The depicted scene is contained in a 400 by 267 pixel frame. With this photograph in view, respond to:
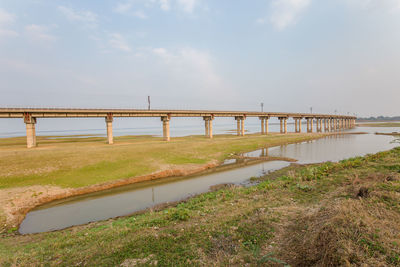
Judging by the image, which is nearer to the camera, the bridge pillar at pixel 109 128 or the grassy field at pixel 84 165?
the grassy field at pixel 84 165

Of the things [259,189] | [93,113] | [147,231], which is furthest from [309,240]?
[93,113]

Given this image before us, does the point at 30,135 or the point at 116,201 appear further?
Answer: the point at 30,135

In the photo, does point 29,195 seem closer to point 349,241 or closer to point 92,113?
point 349,241

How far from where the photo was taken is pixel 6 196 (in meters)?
15.4

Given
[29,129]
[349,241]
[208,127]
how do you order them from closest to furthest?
[349,241]
[29,129]
[208,127]

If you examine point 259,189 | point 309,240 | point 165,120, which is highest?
point 165,120

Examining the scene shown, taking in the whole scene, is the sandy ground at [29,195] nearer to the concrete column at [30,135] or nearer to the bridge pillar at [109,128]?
the bridge pillar at [109,128]

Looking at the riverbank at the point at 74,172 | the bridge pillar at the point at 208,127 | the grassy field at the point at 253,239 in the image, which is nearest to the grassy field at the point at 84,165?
the riverbank at the point at 74,172

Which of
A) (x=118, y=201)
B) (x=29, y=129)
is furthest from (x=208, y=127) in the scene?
(x=118, y=201)

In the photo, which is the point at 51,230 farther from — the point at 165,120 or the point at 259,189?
the point at 165,120

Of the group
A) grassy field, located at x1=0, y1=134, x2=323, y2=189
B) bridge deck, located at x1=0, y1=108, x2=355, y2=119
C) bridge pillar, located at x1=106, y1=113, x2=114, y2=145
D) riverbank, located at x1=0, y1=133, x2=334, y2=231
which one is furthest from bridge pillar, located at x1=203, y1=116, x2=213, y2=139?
riverbank, located at x1=0, y1=133, x2=334, y2=231

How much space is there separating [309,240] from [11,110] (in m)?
55.4

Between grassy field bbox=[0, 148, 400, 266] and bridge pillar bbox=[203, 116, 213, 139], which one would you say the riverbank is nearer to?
grassy field bbox=[0, 148, 400, 266]

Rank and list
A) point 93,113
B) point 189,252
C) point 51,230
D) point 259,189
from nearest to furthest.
A: point 189,252 < point 51,230 < point 259,189 < point 93,113
